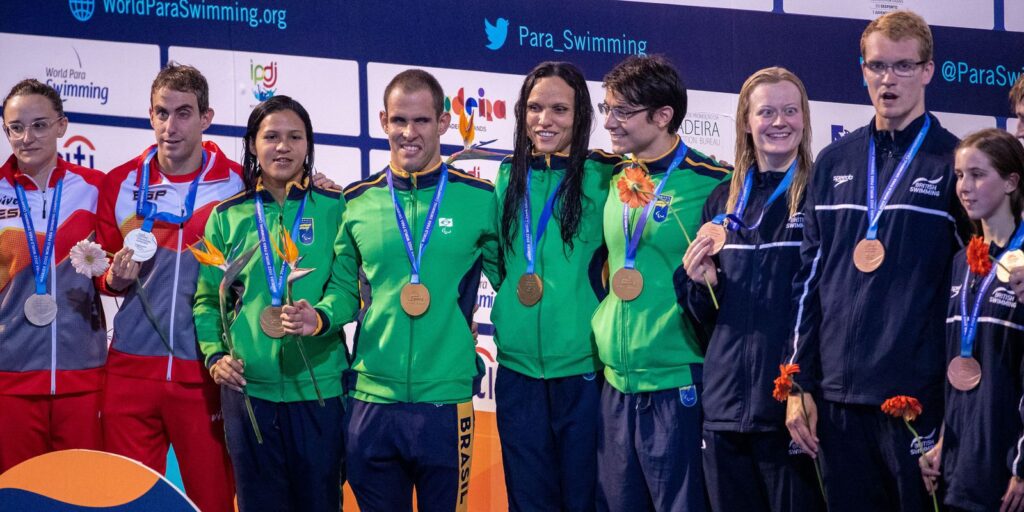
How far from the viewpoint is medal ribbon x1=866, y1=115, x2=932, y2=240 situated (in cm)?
317

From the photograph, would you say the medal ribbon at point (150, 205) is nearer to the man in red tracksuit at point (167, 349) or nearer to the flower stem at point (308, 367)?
the man in red tracksuit at point (167, 349)

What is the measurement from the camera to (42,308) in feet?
13.3

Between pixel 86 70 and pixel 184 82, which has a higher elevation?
Answer: pixel 86 70

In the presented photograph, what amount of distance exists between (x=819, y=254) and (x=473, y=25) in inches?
99.4

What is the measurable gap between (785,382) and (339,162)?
2.64 m

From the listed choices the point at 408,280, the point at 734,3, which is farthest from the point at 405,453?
the point at 734,3

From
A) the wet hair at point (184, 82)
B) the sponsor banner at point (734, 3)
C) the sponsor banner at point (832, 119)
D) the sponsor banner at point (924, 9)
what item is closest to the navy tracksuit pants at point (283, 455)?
the wet hair at point (184, 82)

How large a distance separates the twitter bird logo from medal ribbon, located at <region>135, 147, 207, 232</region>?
171cm

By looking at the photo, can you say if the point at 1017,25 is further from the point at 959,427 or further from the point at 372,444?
the point at 372,444

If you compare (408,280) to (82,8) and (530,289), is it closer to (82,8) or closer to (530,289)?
(530,289)

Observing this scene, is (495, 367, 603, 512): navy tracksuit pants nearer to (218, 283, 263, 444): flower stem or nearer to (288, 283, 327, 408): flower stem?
(288, 283, 327, 408): flower stem

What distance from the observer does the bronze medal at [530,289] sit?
3.58 meters

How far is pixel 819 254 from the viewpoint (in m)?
3.26

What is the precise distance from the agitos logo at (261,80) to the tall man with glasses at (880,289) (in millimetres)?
2637
